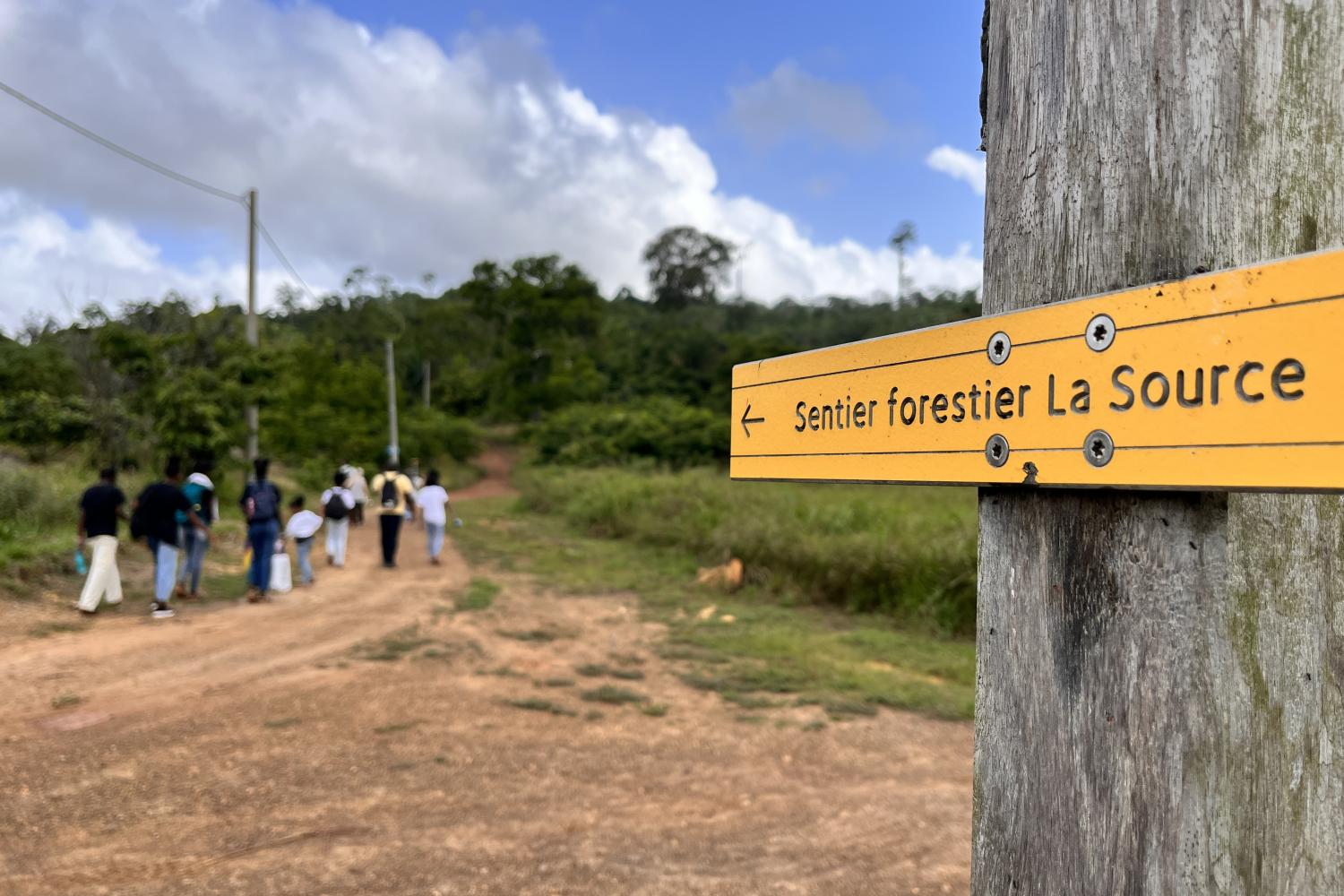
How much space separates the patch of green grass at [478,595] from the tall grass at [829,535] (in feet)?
10.5

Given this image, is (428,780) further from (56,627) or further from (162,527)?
(162,527)

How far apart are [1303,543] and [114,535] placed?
31.0 feet

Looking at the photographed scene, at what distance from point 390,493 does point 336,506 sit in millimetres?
841

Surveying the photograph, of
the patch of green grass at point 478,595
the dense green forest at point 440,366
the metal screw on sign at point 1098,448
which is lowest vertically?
the patch of green grass at point 478,595

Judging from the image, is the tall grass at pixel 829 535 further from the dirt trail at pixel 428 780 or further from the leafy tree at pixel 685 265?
the leafy tree at pixel 685 265

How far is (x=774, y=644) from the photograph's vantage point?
26.4ft

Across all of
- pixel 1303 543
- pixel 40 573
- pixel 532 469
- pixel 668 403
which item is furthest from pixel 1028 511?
pixel 668 403

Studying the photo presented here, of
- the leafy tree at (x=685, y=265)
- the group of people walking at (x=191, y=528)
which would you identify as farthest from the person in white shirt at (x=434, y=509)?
the leafy tree at (x=685, y=265)

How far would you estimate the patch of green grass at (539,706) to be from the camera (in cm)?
591

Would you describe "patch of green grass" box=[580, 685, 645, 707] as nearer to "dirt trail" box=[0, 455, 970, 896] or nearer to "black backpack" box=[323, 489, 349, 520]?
"dirt trail" box=[0, 455, 970, 896]

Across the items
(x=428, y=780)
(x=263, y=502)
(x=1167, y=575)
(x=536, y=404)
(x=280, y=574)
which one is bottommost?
(x=428, y=780)

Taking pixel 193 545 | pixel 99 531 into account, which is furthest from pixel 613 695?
pixel 193 545

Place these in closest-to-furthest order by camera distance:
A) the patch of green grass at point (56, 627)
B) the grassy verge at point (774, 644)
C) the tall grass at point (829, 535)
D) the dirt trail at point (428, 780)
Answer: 1. the dirt trail at point (428, 780)
2. the grassy verge at point (774, 644)
3. the patch of green grass at point (56, 627)
4. the tall grass at point (829, 535)

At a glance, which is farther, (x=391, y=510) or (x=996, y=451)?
(x=391, y=510)
